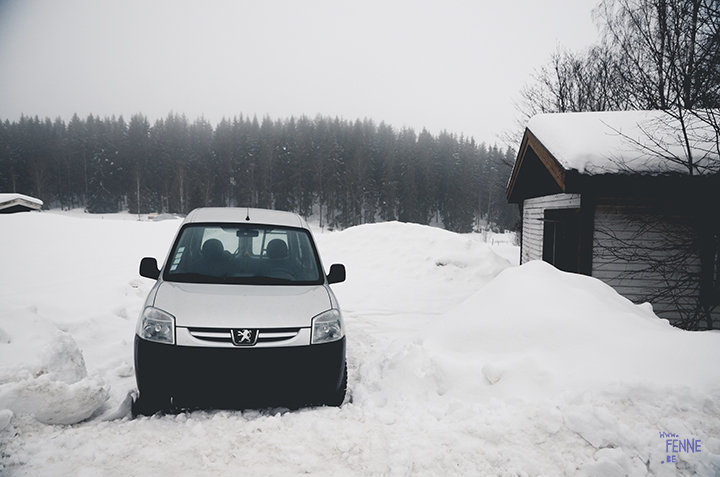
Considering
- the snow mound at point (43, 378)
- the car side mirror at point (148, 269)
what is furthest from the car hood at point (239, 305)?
the snow mound at point (43, 378)

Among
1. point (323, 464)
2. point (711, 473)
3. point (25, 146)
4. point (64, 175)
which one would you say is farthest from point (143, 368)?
point (25, 146)

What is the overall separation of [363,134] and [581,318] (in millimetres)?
70042

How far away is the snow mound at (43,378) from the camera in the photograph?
108 inches

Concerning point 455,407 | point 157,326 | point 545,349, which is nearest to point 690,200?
point 545,349

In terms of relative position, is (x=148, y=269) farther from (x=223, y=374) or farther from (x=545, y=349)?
(x=545, y=349)

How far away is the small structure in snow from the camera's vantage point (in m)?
29.3

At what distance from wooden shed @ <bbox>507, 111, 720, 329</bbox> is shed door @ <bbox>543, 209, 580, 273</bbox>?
8 centimetres

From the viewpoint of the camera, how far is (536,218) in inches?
429

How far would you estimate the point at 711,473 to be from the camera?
221 centimetres

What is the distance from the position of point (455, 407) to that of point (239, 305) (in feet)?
6.67

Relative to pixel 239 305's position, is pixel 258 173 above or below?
above

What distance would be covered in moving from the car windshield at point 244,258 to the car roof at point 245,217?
0.24ft

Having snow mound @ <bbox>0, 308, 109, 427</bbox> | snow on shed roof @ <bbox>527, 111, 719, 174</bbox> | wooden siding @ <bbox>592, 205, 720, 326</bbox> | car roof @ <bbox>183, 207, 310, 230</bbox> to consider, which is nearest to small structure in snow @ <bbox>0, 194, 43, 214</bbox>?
snow mound @ <bbox>0, 308, 109, 427</bbox>

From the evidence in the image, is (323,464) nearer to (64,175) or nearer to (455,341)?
(455,341)
